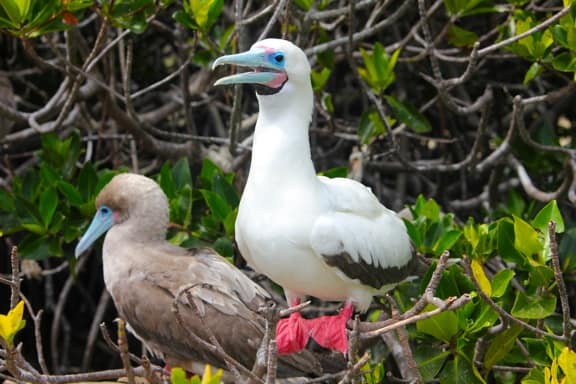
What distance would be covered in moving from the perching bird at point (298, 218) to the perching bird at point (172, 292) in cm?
38

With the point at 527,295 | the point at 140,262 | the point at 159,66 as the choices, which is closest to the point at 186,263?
the point at 140,262

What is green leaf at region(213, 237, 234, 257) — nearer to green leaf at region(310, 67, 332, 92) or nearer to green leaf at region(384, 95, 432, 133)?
green leaf at region(310, 67, 332, 92)

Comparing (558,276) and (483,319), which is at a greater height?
(558,276)

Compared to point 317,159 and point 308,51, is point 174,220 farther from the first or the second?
point 317,159

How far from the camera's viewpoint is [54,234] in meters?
5.15

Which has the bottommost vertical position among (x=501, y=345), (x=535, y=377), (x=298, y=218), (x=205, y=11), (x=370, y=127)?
(x=501, y=345)

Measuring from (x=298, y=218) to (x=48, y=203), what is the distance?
5.36ft

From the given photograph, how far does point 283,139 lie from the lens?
13.1ft

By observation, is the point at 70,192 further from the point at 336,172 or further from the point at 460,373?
the point at 460,373

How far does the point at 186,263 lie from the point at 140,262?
205 mm

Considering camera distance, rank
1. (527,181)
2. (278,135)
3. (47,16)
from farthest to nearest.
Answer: (527,181) → (47,16) → (278,135)

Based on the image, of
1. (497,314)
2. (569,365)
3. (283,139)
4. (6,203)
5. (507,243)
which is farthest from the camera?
Answer: (6,203)

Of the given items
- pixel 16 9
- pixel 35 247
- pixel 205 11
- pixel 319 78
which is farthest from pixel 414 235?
pixel 16 9

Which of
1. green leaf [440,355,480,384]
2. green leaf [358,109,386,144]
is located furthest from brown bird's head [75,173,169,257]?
green leaf [440,355,480,384]
